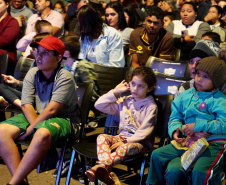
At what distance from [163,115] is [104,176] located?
2.62ft

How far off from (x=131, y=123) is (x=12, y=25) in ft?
10.7

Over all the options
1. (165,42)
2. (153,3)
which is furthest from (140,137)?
(153,3)

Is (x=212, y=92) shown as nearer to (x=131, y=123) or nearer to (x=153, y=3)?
(x=131, y=123)

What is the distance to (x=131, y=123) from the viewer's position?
152 inches

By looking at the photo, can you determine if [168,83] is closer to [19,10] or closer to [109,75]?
[109,75]

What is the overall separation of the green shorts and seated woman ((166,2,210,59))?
2.87 metres

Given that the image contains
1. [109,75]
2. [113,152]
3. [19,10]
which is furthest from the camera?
[19,10]

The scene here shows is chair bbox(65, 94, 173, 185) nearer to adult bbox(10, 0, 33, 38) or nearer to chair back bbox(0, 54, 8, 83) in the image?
chair back bbox(0, 54, 8, 83)

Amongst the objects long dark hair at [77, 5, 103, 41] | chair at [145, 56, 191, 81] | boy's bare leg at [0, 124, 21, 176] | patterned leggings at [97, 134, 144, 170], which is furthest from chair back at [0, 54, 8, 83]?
patterned leggings at [97, 134, 144, 170]

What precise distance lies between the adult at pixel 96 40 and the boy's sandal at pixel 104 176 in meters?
2.13

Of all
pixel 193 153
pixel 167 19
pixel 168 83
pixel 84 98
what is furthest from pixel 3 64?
pixel 167 19

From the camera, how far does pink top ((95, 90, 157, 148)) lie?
374cm

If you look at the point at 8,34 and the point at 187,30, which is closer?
the point at 8,34

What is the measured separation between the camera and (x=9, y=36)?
6.29 metres
